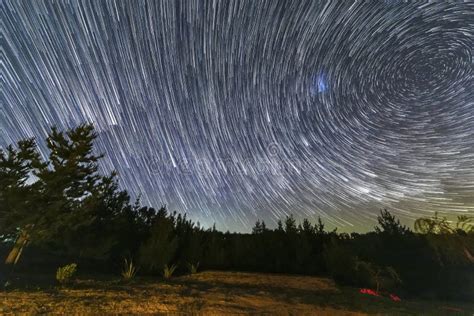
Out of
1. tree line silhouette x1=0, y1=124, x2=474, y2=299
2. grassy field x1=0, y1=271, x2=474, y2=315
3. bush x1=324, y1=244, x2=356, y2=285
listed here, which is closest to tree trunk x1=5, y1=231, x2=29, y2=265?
tree line silhouette x1=0, y1=124, x2=474, y2=299

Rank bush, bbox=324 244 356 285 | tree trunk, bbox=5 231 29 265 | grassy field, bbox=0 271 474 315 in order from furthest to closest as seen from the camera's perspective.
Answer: bush, bbox=324 244 356 285
tree trunk, bbox=5 231 29 265
grassy field, bbox=0 271 474 315

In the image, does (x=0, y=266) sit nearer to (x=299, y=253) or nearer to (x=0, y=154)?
(x=0, y=154)

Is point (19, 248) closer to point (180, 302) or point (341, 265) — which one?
point (180, 302)

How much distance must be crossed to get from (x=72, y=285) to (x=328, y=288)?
9.69 meters

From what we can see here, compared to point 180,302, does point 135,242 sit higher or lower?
higher

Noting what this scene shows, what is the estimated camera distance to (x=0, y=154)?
13570 mm

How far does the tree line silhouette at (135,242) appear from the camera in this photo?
13547 mm

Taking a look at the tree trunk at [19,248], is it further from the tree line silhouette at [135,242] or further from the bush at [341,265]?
the bush at [341,265]

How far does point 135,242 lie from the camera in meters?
19.6

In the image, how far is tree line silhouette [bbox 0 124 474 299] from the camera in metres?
13.5

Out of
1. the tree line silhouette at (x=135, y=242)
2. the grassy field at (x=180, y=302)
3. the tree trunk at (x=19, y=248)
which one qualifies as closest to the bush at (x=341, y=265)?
the tree line silhouette at (x=135, y=242)

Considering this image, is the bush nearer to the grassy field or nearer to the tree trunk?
the grassy field

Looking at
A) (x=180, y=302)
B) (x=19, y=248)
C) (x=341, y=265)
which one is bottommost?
(x=180, y=302)

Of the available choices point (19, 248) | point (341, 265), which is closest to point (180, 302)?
point (341, 265)
